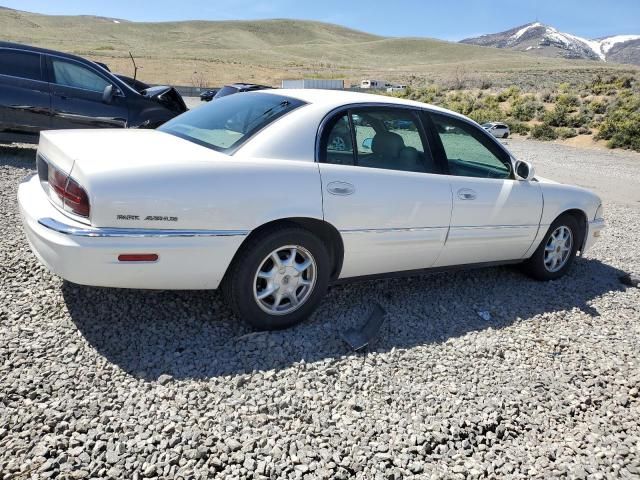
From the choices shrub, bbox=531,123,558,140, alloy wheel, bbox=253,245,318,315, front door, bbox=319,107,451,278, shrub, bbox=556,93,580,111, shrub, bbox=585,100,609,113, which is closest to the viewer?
alloy wheel, bbox=253,245,318,315

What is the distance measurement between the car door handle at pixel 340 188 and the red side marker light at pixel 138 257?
1.16 m

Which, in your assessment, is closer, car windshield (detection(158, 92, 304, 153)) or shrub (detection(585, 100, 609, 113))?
car windshield (detection(158, 92, 304, 153))

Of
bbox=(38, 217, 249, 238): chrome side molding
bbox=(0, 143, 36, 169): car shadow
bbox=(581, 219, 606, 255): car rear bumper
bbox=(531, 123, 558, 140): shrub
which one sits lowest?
bbox=(531, 123, 558, 140): shrub

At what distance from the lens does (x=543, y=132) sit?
2453cm

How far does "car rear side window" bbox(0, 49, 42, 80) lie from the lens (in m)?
7.43

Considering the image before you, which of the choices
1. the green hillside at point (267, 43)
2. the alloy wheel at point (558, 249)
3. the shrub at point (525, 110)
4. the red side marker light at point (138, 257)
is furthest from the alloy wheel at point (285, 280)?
the green hillside at point (267, 43)

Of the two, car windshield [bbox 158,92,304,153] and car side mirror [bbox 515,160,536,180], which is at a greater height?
car windshield [bbox 158,92,304,153]

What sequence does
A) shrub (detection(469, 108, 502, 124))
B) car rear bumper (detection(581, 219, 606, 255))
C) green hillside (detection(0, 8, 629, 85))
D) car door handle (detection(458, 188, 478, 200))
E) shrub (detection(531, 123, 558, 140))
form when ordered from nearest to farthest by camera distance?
car door handle (detection(458, 188, 478, 200)) → car rear bumper (detection(581, 219, 606, 255)) → shrub (detection(531, 123, 558, 140)) → shrub (detection(469, 108, 502, 124)) → green hillside (detection(0, 8, 629, 85))

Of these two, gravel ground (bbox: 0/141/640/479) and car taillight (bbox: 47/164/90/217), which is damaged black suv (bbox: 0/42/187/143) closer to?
gravel ground (bbox: 0/141/640/479)

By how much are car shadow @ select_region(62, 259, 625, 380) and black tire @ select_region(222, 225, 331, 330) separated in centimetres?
10

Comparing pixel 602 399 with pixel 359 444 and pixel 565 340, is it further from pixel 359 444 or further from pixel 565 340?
pixel 359 444

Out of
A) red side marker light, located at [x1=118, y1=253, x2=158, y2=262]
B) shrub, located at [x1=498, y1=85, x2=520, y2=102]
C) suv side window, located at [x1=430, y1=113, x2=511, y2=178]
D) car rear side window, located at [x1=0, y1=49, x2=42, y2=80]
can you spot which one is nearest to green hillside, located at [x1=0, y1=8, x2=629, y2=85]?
shrub, located at [x1=498, y1=85, x2=520, y2=102]

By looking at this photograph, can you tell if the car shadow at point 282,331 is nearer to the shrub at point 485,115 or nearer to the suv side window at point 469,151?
the suv side window at point 469,151

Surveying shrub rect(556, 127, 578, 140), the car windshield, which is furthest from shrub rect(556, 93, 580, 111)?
the car windshield
